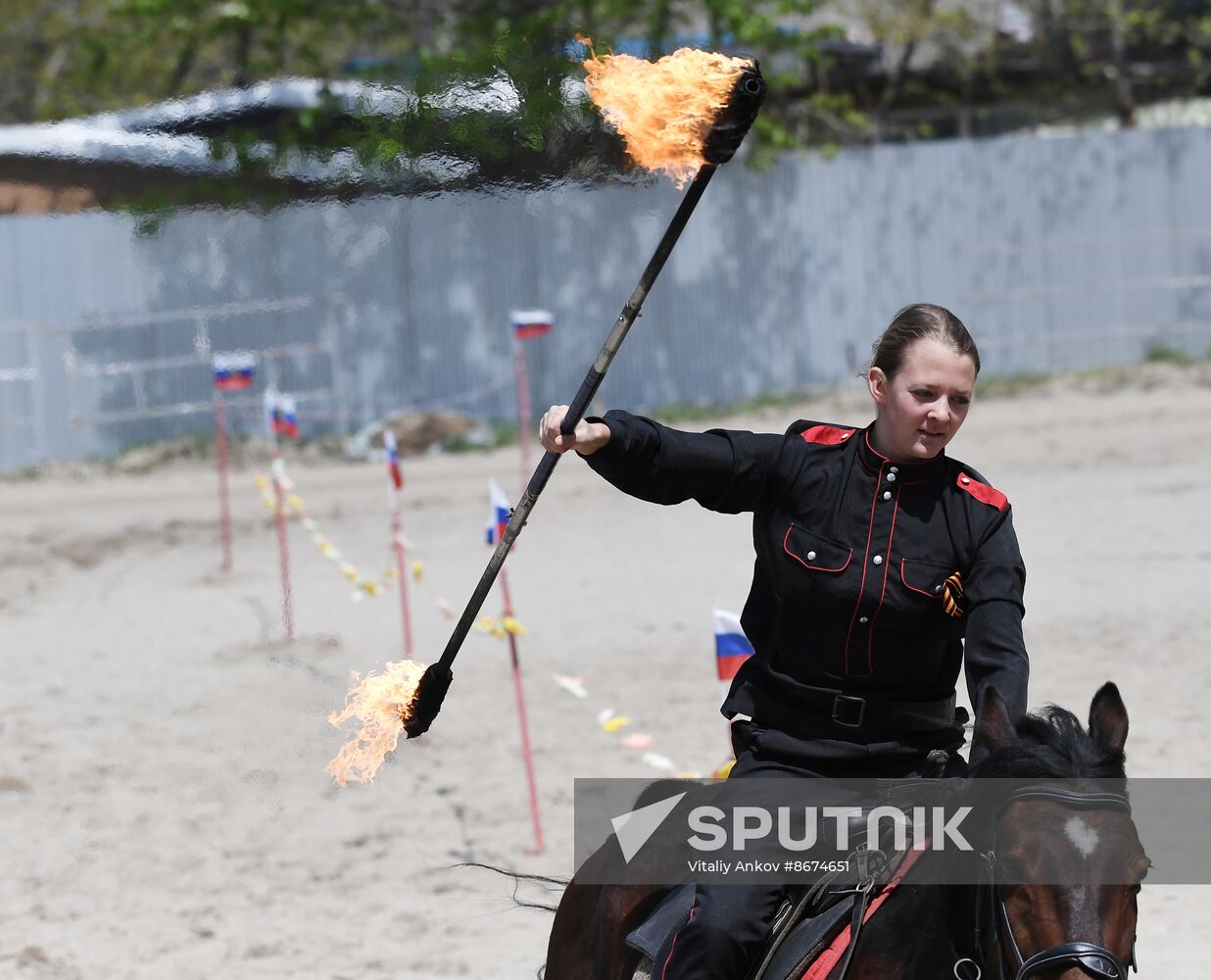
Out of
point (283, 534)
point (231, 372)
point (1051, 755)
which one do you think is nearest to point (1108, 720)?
point (1051, 755)

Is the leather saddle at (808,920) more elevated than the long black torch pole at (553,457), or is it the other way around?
the long black torch pole at (553,457)

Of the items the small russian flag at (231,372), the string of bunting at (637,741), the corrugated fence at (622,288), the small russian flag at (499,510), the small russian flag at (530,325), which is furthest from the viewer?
the corrugated fence at (622,288)

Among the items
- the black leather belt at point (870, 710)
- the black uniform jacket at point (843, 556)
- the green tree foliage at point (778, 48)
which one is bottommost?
the black leather belt at point (870, 710)

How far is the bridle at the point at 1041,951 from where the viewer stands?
2529 millimetres

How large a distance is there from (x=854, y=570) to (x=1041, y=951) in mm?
919

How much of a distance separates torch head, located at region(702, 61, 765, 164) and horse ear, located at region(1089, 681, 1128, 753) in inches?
53.7

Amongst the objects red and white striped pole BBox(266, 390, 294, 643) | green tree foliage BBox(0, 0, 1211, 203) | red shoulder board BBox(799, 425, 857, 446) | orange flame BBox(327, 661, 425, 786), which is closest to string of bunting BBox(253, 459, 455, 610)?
red and white striped pole BBox(266, 390, 294, 643)

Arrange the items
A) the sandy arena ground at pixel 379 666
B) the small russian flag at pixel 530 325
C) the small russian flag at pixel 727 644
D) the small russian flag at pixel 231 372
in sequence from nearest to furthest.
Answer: the small russian flag at pixel 727 644, the sandy arena ground at pixel 379 666, the small russian flag at pixel 530 325, the small russian flag at pixel 231 372

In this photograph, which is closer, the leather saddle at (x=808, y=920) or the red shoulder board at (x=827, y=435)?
the leather saddle at (x=808, y=920)

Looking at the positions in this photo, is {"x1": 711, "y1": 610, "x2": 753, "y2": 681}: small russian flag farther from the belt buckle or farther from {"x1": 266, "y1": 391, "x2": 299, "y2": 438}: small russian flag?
{"x1": 266, "y1": 391, "x2": 299, "y2": 438}: small russian flag

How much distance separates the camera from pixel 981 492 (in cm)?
334

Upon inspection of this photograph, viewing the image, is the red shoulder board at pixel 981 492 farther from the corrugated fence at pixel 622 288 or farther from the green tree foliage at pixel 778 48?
the corrugated fence at pixel 622 288

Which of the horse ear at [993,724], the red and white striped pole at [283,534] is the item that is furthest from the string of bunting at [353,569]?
the horse ear at [993,724]

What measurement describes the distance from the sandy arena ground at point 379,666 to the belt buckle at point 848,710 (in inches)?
124
